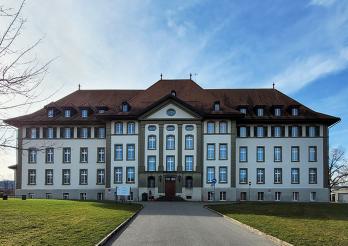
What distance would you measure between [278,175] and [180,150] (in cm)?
1255

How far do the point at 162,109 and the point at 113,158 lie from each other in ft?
27.6

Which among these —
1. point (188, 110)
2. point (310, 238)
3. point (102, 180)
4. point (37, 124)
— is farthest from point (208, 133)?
point (310, 238)

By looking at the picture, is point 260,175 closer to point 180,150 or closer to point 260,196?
point 260,196

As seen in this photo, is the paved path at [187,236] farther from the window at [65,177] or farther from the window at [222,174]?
the window at [65,177]

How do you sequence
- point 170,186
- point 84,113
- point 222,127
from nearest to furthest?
point 170,186
point 222,127
point 84,113

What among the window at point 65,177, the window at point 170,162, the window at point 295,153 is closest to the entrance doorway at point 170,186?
the window at point 170,162

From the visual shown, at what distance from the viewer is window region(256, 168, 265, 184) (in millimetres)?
59709

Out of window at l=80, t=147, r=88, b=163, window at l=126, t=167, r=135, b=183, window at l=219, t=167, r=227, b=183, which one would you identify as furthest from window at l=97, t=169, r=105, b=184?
window at l=219, t=167, r=227, b=183

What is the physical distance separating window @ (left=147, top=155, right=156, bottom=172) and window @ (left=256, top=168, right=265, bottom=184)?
12.8 metres

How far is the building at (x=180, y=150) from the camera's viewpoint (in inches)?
2285

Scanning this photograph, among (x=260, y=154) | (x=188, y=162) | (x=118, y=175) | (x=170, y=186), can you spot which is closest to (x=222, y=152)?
(x=188, y=162)

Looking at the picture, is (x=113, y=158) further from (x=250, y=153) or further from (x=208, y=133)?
(x=250, y=153)

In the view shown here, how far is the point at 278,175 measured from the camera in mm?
59781

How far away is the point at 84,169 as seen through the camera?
61.0 meters
